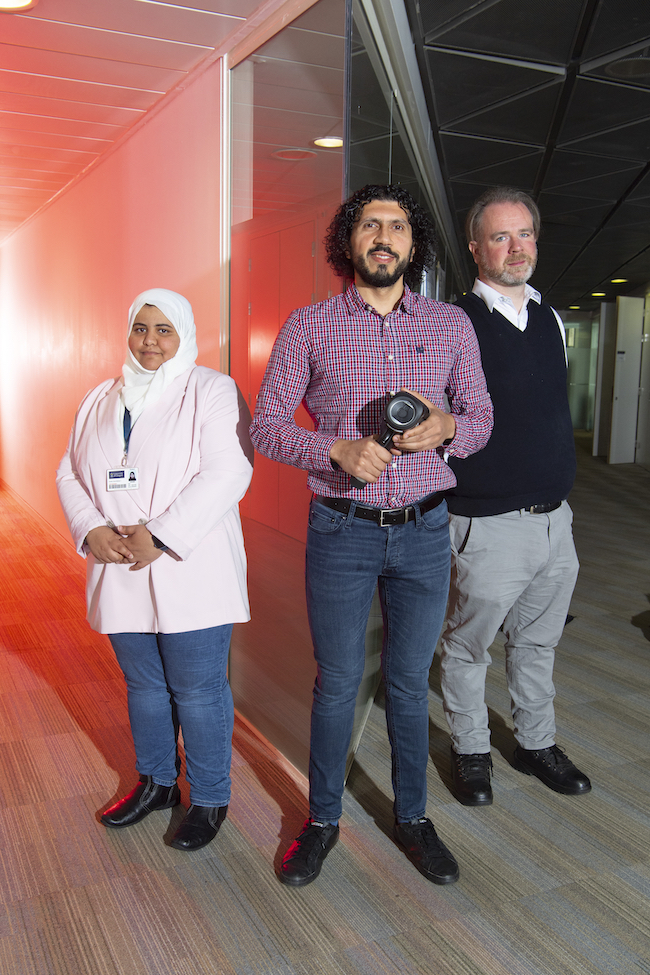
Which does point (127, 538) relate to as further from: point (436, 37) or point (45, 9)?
point (436, 37)

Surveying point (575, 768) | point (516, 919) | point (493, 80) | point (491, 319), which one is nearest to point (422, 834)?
point (516, 919)

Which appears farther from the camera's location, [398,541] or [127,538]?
[127,538]

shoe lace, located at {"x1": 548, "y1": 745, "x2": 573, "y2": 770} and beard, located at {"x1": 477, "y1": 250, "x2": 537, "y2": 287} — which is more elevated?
beard, located at {"x1": 477, "y1": 250, "x2": 537, "y2": 287}

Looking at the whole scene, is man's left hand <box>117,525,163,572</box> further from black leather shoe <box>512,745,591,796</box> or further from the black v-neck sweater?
black leather shoe <box>512,745,591,796</box>

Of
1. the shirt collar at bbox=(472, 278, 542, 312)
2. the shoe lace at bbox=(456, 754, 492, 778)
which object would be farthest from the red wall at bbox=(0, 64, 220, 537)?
the shoe lace at bbox=(456, 754, 492, 778)

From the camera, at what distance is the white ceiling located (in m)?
2.88

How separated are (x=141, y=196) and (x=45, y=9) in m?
1.23

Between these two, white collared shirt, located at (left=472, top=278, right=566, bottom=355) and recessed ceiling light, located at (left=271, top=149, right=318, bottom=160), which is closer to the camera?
white collared shirt, located at (left=472, top=278, right=566, bottom=355)

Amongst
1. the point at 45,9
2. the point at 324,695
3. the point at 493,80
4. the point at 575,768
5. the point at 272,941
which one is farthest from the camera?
the point at 493,80

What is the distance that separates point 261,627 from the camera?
303cm

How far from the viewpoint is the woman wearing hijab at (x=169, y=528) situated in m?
2.11

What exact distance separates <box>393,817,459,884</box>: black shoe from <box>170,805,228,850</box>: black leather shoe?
0.54m

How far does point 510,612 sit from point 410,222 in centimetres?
138

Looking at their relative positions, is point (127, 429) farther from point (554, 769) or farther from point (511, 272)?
point (554, 769)
